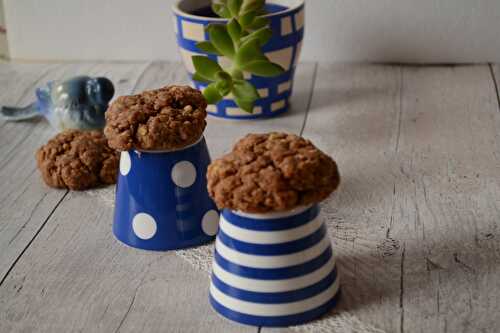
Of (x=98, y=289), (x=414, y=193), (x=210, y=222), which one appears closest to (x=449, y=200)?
(x=414, y=193)

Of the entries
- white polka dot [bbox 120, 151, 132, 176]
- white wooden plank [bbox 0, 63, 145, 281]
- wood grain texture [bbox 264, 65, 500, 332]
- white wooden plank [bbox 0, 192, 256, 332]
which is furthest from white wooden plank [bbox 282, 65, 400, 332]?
white wooden plank [bbox 0, 63, 145, 281]

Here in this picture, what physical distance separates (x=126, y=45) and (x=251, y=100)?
0.51 meters

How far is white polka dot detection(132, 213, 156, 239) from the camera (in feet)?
3.00

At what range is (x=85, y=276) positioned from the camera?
88 centimetres

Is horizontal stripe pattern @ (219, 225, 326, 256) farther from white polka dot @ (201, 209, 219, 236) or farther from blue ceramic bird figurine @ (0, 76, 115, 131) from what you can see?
blue ceramic bird figurine @ (0, 76, 115, 131)

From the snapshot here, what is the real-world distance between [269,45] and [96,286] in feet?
1.58

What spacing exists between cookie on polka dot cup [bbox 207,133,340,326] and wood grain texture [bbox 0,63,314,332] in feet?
0.12

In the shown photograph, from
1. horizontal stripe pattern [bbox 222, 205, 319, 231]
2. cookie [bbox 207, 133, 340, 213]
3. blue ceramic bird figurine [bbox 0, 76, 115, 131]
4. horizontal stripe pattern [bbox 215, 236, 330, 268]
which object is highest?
cookie [bbox 207, 133, 340, 213]

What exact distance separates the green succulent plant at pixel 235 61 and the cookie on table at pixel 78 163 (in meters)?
0.15

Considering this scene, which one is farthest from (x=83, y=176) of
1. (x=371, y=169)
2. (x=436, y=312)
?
(x=436, y=312)

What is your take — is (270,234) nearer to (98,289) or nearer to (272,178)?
(272,178)

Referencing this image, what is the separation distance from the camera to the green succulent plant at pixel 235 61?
1044 millimetres

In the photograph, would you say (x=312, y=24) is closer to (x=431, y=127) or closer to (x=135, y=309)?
(x=431, y=127)

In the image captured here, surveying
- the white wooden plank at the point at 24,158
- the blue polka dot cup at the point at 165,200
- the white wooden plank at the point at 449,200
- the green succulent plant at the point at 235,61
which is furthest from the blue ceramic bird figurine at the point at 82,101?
the white wooden plank at the point at 449,200
